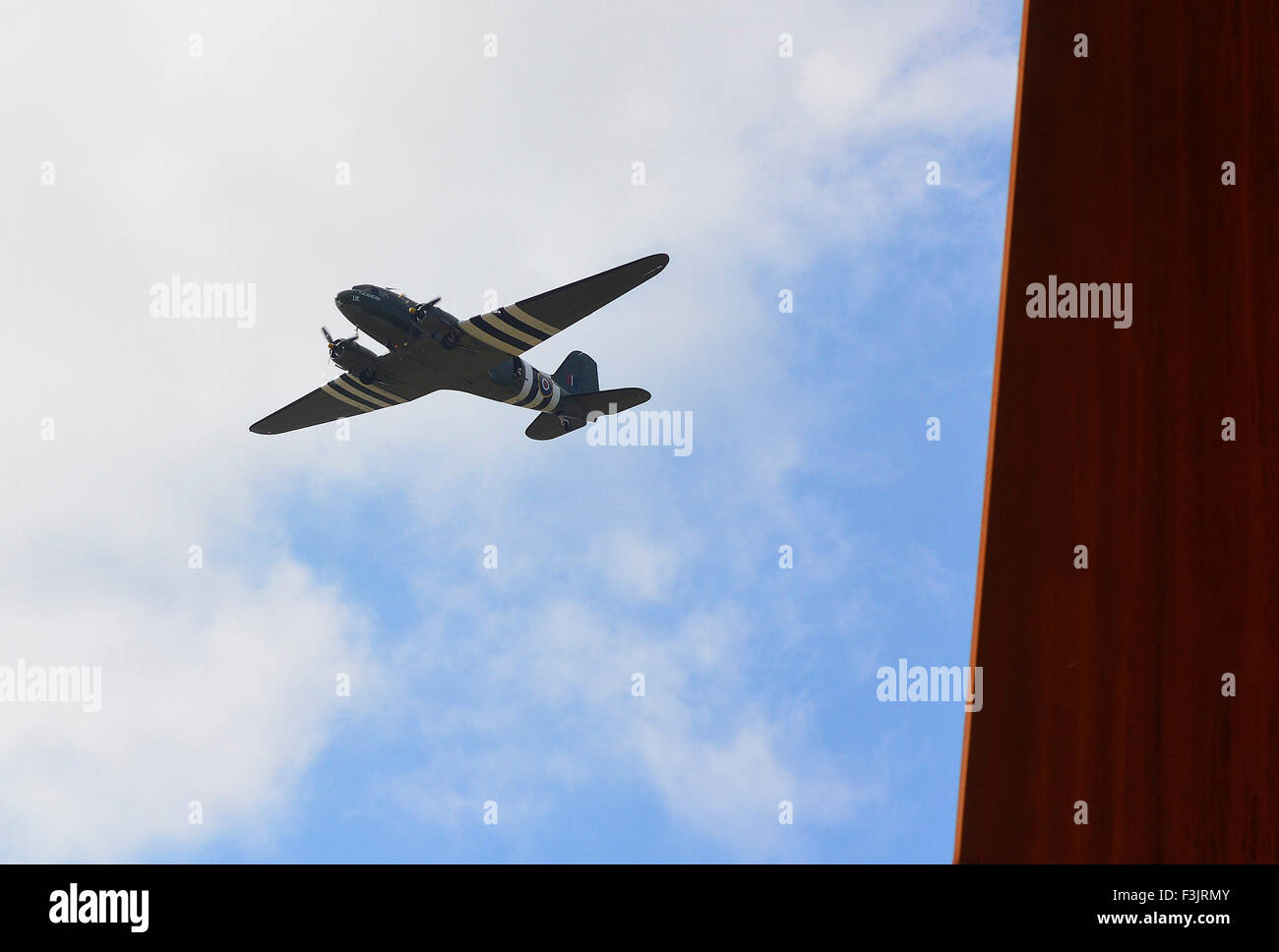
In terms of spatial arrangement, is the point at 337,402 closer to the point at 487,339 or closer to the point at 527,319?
the point at 487,339

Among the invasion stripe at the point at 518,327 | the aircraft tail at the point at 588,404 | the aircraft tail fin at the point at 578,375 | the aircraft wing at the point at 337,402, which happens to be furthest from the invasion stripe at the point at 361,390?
the aircraft tail fin at the point at 578,375

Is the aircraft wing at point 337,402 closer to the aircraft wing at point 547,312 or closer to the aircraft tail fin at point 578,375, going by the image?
the aircraft wing at point 547,312

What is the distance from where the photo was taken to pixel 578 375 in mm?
33688

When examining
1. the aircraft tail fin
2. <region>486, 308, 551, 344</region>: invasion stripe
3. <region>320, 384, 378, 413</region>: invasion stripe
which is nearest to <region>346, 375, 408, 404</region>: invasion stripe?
<region>320, 384, 378, 413</region>: invasion stripe

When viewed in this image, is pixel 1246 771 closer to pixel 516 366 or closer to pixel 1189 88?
pixel 1189 88

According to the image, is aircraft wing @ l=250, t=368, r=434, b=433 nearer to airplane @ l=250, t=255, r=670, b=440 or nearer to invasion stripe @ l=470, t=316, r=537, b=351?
airplane @ l=250, t=255, r=670, b=440

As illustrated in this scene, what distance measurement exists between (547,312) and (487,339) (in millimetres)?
1577

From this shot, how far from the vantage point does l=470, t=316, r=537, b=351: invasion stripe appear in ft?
77.7

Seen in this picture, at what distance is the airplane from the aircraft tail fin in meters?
4.15

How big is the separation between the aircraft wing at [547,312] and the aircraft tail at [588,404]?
5.50 m

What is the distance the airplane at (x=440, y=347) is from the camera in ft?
74.3

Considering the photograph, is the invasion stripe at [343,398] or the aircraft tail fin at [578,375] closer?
the invasion stripe at [343,398]
